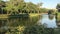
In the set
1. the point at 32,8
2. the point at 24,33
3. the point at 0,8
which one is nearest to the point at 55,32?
the point at 24,33

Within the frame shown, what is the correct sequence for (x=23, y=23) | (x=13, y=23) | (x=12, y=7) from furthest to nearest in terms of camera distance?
(x=12, y=7) → (x=13, y=23) → (x=23, y=23)

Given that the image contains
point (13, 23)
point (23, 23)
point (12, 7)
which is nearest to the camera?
point (23, 23)

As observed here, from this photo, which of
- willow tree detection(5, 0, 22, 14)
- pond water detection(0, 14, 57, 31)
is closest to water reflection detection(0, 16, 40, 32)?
pond water detection(0, 14, 57, 31)

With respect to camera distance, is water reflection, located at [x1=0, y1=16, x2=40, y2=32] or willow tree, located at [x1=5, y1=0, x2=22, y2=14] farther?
willow tree, located at [x1=5, y1=0, x2=22, y2=14]

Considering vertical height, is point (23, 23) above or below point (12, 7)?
below

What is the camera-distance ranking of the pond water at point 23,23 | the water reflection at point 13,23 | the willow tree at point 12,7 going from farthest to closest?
the willow tree at point 12,7
the pond water at point 23,23
the water reflection at point 13,23

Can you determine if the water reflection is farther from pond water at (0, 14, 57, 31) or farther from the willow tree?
the willow tree

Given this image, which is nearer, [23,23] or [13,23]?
[23,23]

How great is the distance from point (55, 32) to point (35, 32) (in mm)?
1009

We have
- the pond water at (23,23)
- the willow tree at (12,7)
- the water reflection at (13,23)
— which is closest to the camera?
the water reflection at (13,23)

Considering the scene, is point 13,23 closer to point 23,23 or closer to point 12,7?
point 23,23

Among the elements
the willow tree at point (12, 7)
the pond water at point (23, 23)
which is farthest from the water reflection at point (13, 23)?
the willow tree at point (12, 7)

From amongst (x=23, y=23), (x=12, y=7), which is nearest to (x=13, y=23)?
(x=23, y=23)

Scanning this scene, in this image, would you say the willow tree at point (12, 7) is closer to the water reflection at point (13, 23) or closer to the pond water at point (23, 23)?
the pond water at point (23, 23)
